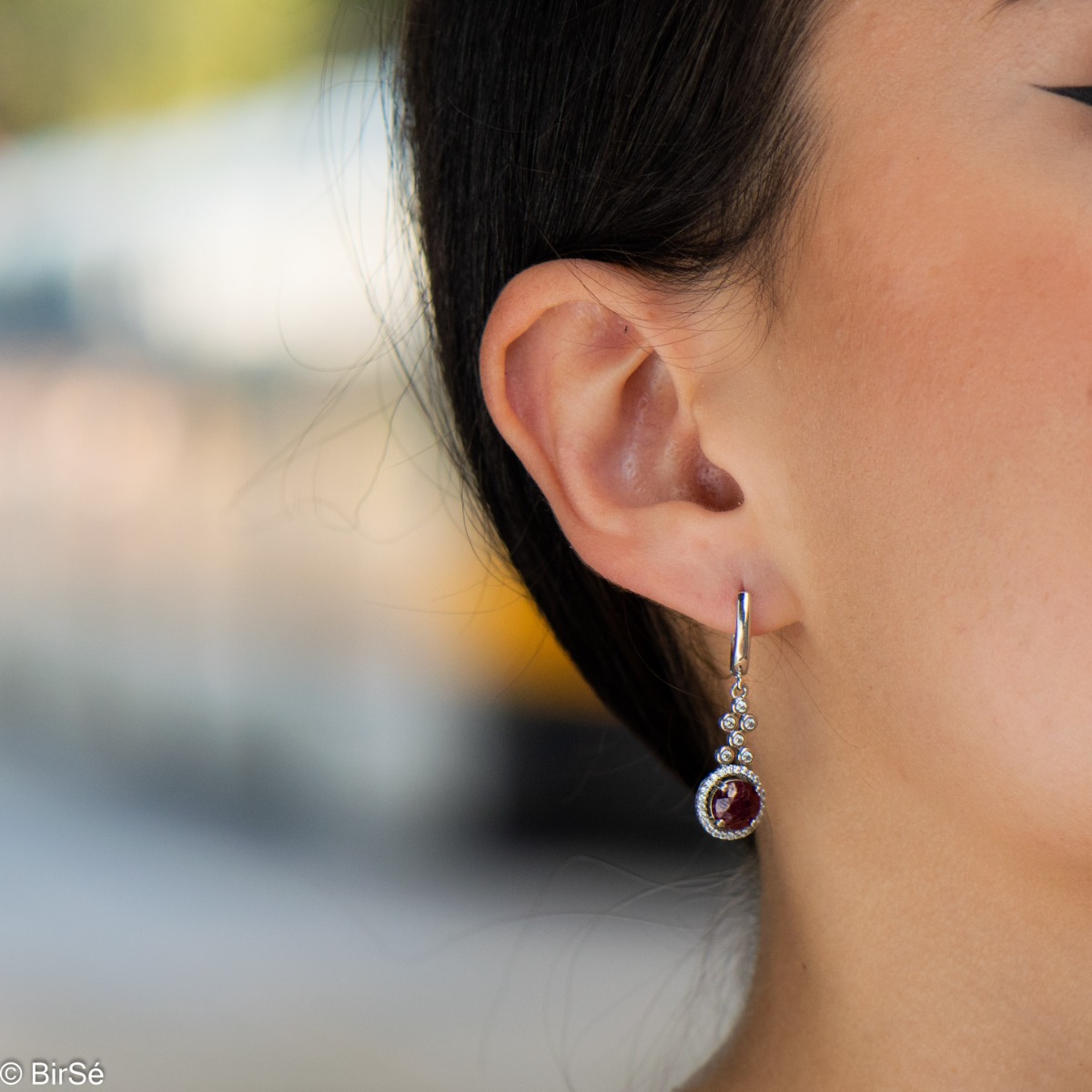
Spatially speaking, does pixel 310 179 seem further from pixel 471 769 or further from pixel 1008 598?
pixel 1008 598

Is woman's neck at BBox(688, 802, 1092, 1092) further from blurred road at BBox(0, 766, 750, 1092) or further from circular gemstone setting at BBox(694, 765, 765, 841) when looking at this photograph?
blurred road at BBox(0, 766, 750, 1092)

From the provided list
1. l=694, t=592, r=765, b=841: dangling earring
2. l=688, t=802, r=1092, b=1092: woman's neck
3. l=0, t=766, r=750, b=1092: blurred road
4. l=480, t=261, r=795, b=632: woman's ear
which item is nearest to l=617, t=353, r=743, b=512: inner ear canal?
l=480, t=261, r=795, b=632: woman's ear

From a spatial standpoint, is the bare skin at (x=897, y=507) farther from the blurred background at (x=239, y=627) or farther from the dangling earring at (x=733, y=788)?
the blurred background at (x=239, y=627)

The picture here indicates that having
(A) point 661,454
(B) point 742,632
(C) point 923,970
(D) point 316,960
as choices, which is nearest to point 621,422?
(A) point 661,454

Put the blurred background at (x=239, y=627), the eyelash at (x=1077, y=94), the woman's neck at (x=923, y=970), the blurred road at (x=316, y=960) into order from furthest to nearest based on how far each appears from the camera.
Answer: the blurred background at (x=239, y=627) < the blurred road at (x=316, y=960) < the woman's neck at (x=923, y=970) < the eyelash at (x=1077, y=94)

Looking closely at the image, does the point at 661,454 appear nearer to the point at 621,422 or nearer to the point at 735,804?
the point at 621,422

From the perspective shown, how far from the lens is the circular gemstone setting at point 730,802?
105cm

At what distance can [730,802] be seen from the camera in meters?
1.06

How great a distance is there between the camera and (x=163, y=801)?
468 cm

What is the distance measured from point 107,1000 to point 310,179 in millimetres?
2686

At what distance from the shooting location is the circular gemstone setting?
1.05 m

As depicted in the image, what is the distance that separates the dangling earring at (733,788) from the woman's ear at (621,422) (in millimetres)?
86

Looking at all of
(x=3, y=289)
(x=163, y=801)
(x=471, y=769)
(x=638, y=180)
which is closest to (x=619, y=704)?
(x=638, y=180)

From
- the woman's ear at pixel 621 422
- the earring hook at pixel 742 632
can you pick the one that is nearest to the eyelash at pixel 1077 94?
the woman's ear at pixel 621 422
